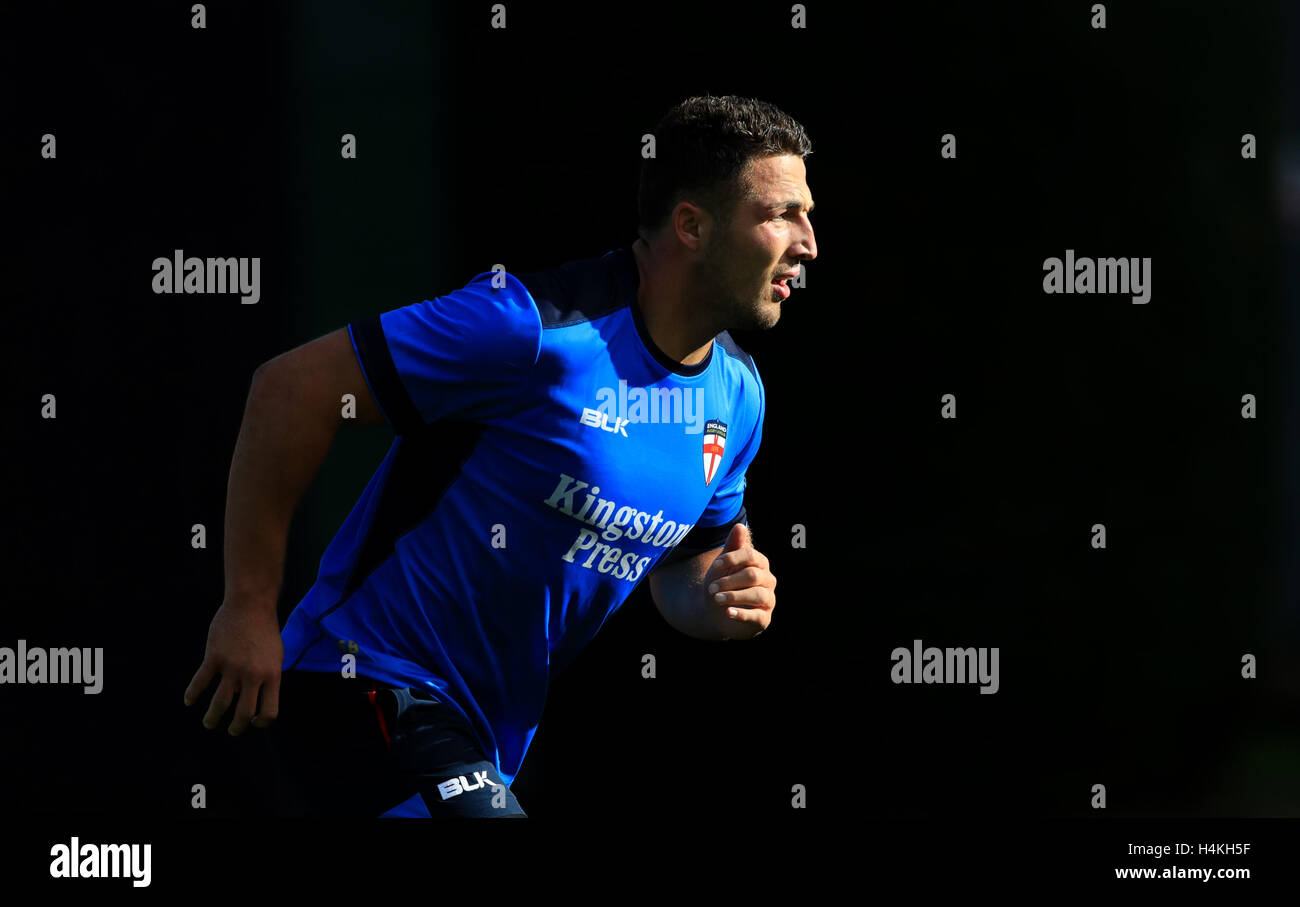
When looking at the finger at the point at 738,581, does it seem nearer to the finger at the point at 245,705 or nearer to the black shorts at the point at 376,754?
the black shorts at the point at 376,754

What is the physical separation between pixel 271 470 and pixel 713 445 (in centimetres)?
104

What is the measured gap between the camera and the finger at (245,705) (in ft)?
9.56

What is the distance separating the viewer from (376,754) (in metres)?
3.03

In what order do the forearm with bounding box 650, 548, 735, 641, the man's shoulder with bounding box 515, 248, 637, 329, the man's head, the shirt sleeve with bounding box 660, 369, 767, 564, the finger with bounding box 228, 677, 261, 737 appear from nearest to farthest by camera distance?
1. the finger with bounding box 228, 677, 261, 737
2. the man's shoulder with bounding box 515, 248, 637, 329
3. the man's head
4. the forearm with bounding box 650, 548, 735, 641
5. the shirt sleeve with bounding box 660, 369, 767, 564

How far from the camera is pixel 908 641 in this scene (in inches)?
214

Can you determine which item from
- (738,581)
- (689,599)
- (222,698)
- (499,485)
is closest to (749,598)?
(738,581)

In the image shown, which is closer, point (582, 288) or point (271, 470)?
point (271, 470)

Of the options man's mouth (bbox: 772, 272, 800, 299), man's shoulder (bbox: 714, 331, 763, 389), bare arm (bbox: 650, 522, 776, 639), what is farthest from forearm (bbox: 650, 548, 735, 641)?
man's mouth (bbox: 772, 272, 800, 299)

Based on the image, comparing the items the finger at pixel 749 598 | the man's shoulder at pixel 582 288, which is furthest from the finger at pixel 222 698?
the finger at pixel 749 598

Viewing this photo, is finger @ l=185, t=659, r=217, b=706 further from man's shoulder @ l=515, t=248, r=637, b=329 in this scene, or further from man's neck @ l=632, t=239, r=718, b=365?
man's neck @ l=632, t=239, r=718, b=365

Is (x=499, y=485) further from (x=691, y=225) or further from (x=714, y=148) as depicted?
(x=714, y=148)

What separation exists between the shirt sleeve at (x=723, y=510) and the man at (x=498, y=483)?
94 mm

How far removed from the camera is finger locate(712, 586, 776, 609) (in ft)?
10.8

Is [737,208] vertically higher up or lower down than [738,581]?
higher up
